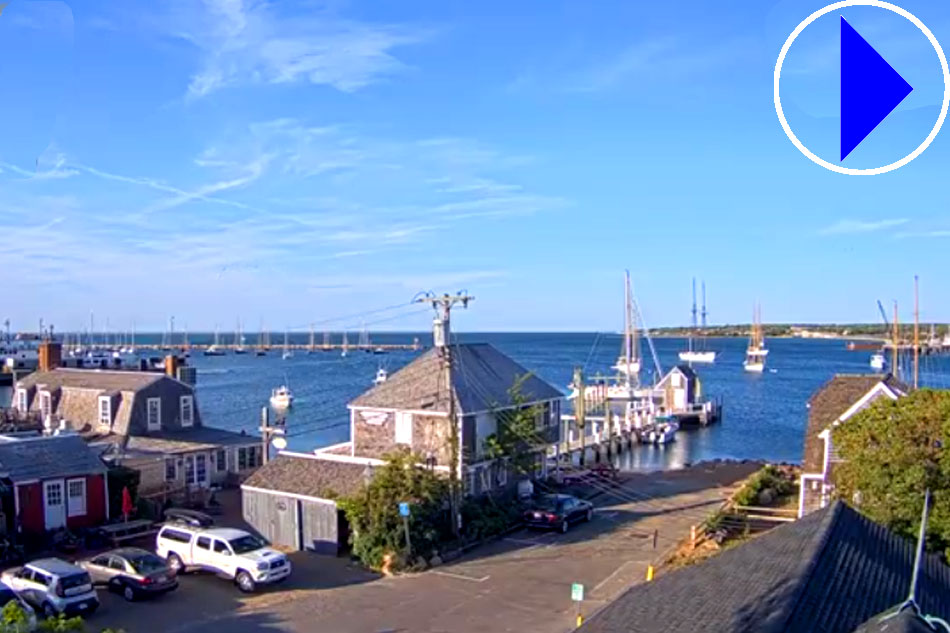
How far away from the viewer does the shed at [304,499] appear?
1298 inches

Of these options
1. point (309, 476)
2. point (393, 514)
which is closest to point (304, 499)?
point (309, 476)

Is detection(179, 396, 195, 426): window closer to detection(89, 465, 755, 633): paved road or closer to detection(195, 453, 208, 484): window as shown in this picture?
detection(195, 453, 208, 484): window

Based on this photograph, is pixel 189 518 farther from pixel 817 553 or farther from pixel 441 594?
pixel 817 553

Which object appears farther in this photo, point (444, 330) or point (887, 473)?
point (444, 330)

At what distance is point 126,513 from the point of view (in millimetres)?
35156

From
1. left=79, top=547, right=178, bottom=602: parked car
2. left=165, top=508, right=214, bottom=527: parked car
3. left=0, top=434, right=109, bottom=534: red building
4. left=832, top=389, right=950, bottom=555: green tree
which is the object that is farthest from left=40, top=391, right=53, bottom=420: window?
left=832, top=389, right=950, bottom=555: green tree

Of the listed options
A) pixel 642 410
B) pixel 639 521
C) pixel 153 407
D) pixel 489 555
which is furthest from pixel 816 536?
pixel 642 410

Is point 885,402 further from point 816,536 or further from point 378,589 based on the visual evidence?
point 378,589

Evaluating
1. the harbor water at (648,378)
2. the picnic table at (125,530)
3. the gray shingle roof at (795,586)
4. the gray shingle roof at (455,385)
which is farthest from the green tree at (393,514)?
the harbor water at (648,378)

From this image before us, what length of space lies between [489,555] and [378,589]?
5466mm

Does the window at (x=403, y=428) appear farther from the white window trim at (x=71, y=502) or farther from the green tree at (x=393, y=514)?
the white window trim at (x=71, y=502)

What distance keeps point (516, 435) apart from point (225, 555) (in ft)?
48.1

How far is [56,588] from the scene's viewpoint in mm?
24578

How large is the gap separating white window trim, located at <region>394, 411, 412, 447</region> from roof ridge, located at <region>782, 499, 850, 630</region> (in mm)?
24970
